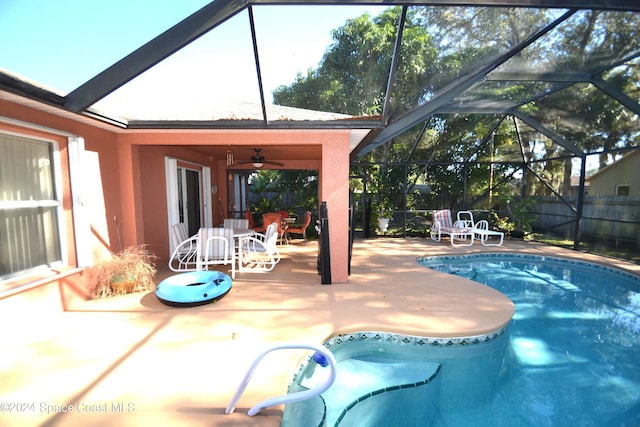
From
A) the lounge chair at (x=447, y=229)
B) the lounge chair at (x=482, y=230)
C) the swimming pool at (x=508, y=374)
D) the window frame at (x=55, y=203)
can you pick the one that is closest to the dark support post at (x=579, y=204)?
the lounge chair at (x=482, y=230)

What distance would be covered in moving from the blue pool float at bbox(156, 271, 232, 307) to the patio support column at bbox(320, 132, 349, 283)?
2003 mm

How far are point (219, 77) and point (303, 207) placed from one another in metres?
9.15

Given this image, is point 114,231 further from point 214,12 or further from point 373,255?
point 373,255

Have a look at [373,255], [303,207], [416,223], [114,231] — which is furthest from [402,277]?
[303,207]

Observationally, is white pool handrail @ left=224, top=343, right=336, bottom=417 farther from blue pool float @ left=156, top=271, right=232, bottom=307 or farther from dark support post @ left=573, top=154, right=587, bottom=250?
dark support post @ left=573, top=154, right=587, bottom=250

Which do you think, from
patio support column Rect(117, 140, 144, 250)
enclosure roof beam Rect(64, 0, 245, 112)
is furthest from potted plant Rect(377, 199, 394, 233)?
enclosure roof beam Rect(64, 0, 245, 112)

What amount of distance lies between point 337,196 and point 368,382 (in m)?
2.99

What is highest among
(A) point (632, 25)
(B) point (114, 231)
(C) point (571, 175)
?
(A) point (632, 25)

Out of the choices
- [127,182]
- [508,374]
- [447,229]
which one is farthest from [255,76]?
[447,229]

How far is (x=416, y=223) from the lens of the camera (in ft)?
39.0

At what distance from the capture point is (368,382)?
3111mm

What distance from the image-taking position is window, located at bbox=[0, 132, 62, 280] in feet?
10.8

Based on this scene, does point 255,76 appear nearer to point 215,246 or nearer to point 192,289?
point 215,246

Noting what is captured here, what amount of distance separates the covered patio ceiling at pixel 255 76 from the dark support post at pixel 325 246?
1476mm
